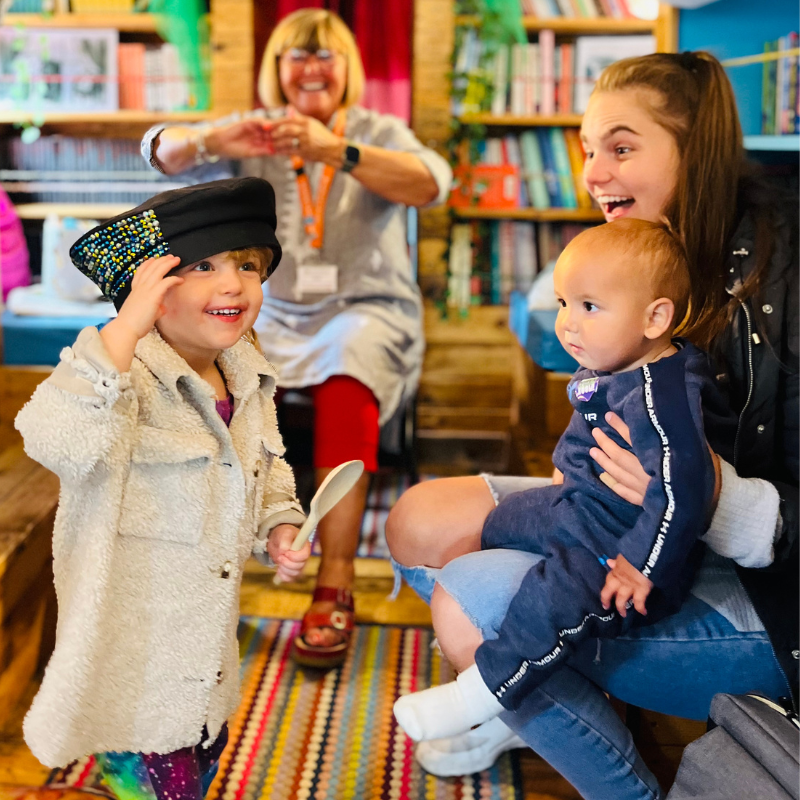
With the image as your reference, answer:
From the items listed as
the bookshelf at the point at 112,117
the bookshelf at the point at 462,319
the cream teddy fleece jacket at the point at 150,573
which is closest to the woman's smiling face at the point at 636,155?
the cream teddy fleece jacket at the point at 150,573

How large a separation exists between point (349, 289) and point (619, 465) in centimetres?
120

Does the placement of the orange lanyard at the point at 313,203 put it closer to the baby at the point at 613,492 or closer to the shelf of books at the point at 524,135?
the shelf of books at the point at 524,135

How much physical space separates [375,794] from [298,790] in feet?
0.39

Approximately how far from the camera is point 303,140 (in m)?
1.69

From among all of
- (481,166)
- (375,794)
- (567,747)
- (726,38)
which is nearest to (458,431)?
(481,166)

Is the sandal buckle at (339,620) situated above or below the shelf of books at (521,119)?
below

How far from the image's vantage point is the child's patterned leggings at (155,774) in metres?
1.04

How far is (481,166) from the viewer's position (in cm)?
301

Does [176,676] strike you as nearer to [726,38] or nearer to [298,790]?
[298,790]

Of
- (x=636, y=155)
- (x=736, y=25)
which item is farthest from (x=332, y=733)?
(x=736, y=25)

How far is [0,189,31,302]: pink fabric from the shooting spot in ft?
8.78

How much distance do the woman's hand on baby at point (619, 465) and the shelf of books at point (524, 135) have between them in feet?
6.63

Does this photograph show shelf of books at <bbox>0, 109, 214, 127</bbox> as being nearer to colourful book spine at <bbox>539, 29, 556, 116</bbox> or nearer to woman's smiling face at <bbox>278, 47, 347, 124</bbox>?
woman's smiling face at <bbox>278, 47, 347, 124</bbox>

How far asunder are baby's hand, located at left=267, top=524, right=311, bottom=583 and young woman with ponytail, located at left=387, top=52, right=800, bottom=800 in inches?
8.8
